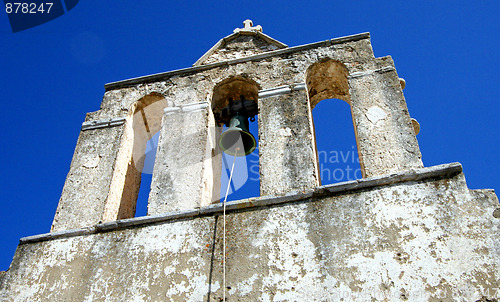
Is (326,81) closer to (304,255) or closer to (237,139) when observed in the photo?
(237,139)

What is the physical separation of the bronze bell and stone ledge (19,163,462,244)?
4.07 ft

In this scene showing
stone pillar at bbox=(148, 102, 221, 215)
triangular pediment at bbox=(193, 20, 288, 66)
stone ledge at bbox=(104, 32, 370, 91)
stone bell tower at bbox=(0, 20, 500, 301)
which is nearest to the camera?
stone bell tower at bbox=(0, 20, 500, 301)

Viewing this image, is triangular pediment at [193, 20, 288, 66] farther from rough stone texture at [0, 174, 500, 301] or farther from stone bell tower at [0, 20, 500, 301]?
rough stone texture at [0, 174, 500, 301]

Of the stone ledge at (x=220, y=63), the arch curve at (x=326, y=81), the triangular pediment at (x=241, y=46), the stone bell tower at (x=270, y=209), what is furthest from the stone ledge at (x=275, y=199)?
the triangular pediment at (x=241, y=46)

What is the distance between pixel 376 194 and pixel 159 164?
2.19 metres

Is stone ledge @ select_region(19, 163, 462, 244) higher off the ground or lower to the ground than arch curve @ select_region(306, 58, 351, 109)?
lower

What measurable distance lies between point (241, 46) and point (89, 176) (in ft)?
8.19

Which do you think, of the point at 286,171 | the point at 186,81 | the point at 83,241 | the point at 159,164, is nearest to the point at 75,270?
the point at 83,241

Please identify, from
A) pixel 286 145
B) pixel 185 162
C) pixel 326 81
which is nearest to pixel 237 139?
pixel 185 162

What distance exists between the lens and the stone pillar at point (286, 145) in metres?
4.60

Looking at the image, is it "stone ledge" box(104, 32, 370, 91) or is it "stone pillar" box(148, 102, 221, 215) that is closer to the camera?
"stone pillar" box(148, 102, 221, 215)

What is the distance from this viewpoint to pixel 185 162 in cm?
511

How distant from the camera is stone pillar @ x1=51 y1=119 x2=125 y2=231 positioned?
4.89 metres

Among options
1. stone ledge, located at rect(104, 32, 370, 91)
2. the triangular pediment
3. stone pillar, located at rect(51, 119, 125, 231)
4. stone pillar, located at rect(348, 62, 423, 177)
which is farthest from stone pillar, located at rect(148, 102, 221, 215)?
stone pillar, located at rect(348, 62, 423, 177)
